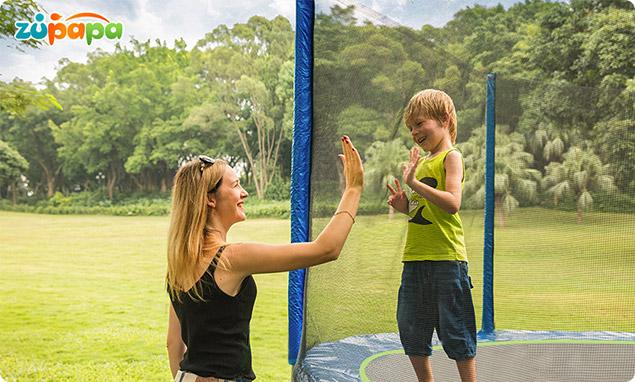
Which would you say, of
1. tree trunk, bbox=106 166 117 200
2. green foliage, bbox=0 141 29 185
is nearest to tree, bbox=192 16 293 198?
tree trunk, bbox=106 166 117 200

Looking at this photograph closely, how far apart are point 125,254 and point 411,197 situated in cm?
691

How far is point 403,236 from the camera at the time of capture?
2.36 metres

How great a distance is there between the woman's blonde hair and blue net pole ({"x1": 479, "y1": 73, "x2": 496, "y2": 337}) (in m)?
1.38

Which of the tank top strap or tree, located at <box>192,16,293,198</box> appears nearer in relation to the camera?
the tank top strap

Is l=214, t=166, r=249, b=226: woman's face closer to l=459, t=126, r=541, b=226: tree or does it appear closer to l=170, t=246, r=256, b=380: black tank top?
l=170, t=246, r=256, b=380: black tank top

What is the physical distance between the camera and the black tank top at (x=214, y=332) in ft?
5.52

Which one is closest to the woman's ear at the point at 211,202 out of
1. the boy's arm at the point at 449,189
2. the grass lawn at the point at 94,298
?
the boy's arm at the point at 449,189

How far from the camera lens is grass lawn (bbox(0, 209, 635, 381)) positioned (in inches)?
100

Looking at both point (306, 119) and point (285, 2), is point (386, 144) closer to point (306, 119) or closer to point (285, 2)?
point (306, 119)

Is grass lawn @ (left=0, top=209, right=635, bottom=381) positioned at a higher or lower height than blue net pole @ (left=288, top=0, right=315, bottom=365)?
lower

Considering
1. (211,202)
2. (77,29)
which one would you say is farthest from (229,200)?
(77,29)

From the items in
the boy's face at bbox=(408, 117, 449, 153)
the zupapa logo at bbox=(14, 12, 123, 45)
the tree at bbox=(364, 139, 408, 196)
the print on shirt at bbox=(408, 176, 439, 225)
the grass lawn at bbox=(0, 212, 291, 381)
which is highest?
the zupapa logo at bbox=(14, 12, 123, 45)

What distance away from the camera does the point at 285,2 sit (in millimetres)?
8602

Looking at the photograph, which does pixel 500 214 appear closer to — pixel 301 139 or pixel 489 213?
pixel 489 213
